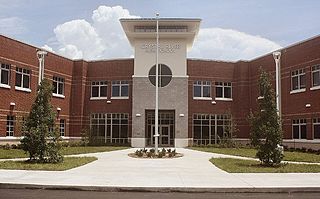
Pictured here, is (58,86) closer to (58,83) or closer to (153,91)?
(58,83)

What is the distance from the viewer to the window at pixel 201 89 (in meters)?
43.8

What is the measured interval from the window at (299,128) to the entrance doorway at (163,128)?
40.8 ft

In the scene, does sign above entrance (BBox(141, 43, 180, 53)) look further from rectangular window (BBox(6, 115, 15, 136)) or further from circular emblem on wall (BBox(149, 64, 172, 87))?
rectangular window (BBox(6, 115, 15, 136))

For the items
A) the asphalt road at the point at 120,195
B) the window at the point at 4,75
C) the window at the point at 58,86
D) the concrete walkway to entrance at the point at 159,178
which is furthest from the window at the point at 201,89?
the asphalt road at the point at 120,195

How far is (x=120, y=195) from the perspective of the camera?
12078 mm

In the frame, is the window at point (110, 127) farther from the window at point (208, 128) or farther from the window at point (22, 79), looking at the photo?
the window at point (22, 79)

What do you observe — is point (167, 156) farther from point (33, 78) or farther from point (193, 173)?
point (33, 78)

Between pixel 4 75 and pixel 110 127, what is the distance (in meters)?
13.2

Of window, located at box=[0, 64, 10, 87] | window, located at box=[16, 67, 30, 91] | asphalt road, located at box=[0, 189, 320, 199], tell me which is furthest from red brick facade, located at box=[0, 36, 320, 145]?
asphalt road, located at box=[0, 189, 320, 199]

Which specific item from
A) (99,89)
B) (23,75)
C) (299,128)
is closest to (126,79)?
(99,89)

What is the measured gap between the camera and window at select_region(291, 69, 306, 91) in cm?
3585

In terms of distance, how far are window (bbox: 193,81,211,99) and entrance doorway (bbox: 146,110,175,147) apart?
349 cm

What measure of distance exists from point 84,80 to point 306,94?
22972 millimetres

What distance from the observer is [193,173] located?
17.5 m
